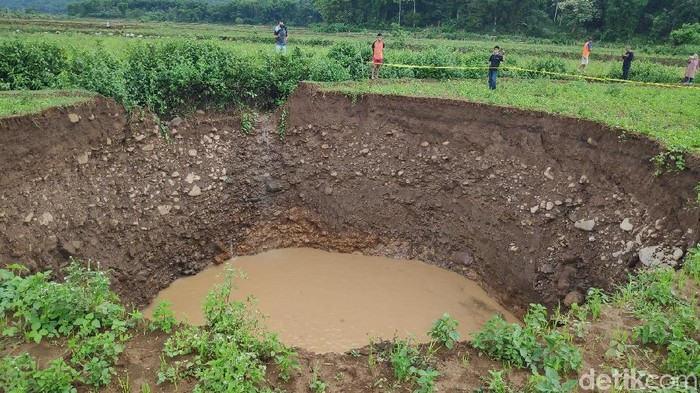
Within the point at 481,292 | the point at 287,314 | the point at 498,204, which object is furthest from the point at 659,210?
the point at 287,314

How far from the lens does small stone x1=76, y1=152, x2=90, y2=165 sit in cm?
839

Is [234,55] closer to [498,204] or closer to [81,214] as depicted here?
[81,214]

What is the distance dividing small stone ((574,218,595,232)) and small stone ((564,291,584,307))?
1097 millimetres

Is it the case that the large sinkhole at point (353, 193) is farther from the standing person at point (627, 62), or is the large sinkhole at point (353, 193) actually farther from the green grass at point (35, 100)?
the standing person at point (627, 62)

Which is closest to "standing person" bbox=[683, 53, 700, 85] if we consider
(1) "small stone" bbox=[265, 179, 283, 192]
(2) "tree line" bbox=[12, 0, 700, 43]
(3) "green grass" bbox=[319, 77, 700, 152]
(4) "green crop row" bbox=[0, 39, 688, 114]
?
(3) "green grass" bbox=[319, 77, 700, 152]

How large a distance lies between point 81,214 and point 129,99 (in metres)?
2.62

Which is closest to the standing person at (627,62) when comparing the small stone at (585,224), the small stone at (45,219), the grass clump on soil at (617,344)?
the small stone at (585,224)

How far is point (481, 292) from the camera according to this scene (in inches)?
368

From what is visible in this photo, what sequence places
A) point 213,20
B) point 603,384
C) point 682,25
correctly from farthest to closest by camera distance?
point 213,20
point 682,25
point 603,384

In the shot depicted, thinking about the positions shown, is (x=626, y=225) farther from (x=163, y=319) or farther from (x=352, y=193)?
(x=163, y=319)

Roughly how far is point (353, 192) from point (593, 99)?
5.85 metres

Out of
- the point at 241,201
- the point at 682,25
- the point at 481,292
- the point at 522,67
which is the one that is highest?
the point at 682,25

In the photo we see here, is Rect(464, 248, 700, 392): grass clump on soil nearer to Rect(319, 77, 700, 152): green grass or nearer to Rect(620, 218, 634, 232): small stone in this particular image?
Rect(620, 218, 634, 232): small stone

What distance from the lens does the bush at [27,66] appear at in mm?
9656
